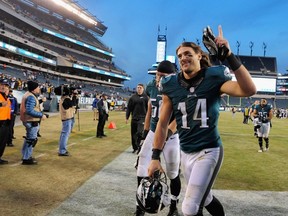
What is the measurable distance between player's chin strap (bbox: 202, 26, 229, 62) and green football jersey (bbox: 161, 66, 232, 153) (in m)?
0.41

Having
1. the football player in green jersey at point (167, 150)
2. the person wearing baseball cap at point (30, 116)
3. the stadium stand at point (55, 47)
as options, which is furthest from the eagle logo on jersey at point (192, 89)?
the stadium stand at point (55, 47)

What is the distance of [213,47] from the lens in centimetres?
294

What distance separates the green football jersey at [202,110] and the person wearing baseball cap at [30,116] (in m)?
→ 5.83

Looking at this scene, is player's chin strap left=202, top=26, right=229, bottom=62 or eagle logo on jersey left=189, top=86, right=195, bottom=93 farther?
eagle logo on jersey left=189, top=86, right=195, bottom=93

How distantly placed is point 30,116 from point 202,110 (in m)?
6.17

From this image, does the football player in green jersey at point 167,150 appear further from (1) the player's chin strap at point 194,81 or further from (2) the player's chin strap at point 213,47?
(2) the player's chin strap at point 213,47

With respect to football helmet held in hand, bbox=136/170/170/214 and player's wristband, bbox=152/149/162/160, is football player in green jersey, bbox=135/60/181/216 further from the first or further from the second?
football helmet held in hand, bbox=136/170/170/214

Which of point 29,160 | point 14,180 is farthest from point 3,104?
point 14,180

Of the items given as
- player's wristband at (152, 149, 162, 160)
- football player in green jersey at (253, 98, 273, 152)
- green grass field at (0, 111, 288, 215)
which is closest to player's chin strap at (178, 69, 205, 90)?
player's wristband at (152, 149, 162, 160)

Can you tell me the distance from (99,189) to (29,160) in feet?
10.1

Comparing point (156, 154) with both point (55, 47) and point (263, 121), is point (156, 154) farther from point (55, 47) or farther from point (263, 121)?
point (55, 47)

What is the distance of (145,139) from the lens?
5457 mm

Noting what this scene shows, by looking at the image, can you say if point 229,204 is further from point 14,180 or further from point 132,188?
point 14,180

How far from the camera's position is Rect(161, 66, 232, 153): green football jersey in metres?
3.33
